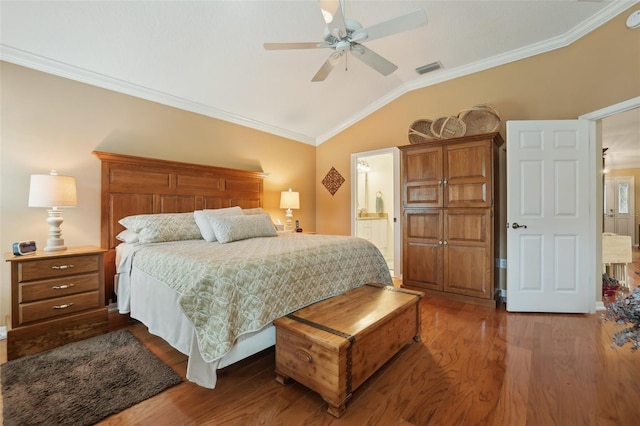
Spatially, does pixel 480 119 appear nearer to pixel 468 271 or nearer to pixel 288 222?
pixel 468 271

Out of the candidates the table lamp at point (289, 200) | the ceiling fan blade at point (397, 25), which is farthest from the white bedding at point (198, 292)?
the table lamp at point (289, 200)

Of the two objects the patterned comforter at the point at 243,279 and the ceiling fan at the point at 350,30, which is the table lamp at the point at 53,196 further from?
the ceiling fan at the point at 350,30

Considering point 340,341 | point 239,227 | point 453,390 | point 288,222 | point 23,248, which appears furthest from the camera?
point 288,222

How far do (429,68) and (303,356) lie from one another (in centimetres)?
387

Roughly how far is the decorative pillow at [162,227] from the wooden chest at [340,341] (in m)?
1.69

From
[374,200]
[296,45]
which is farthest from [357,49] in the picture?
[374,200]

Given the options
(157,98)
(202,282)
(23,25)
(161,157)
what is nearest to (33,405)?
(202,282)

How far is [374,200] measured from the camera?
6.62 metres

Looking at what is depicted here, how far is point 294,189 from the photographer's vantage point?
16.9ft

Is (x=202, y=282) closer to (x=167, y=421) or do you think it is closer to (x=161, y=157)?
(x=167, y=421)

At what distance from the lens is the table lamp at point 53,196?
2.34m

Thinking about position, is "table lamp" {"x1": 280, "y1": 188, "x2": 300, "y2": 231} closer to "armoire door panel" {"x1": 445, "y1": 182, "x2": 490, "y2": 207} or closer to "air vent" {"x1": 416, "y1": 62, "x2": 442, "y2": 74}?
"armoire door panel" {"x1": 445, "y1": 182, "x2": 490, "y2": 207}

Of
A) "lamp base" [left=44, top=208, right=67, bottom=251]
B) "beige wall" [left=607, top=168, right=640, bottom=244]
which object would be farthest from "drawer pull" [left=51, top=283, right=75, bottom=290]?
"beige wall" [left=607, top=168, right=640, bottom=244]

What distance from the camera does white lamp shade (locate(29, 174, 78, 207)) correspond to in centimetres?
234
